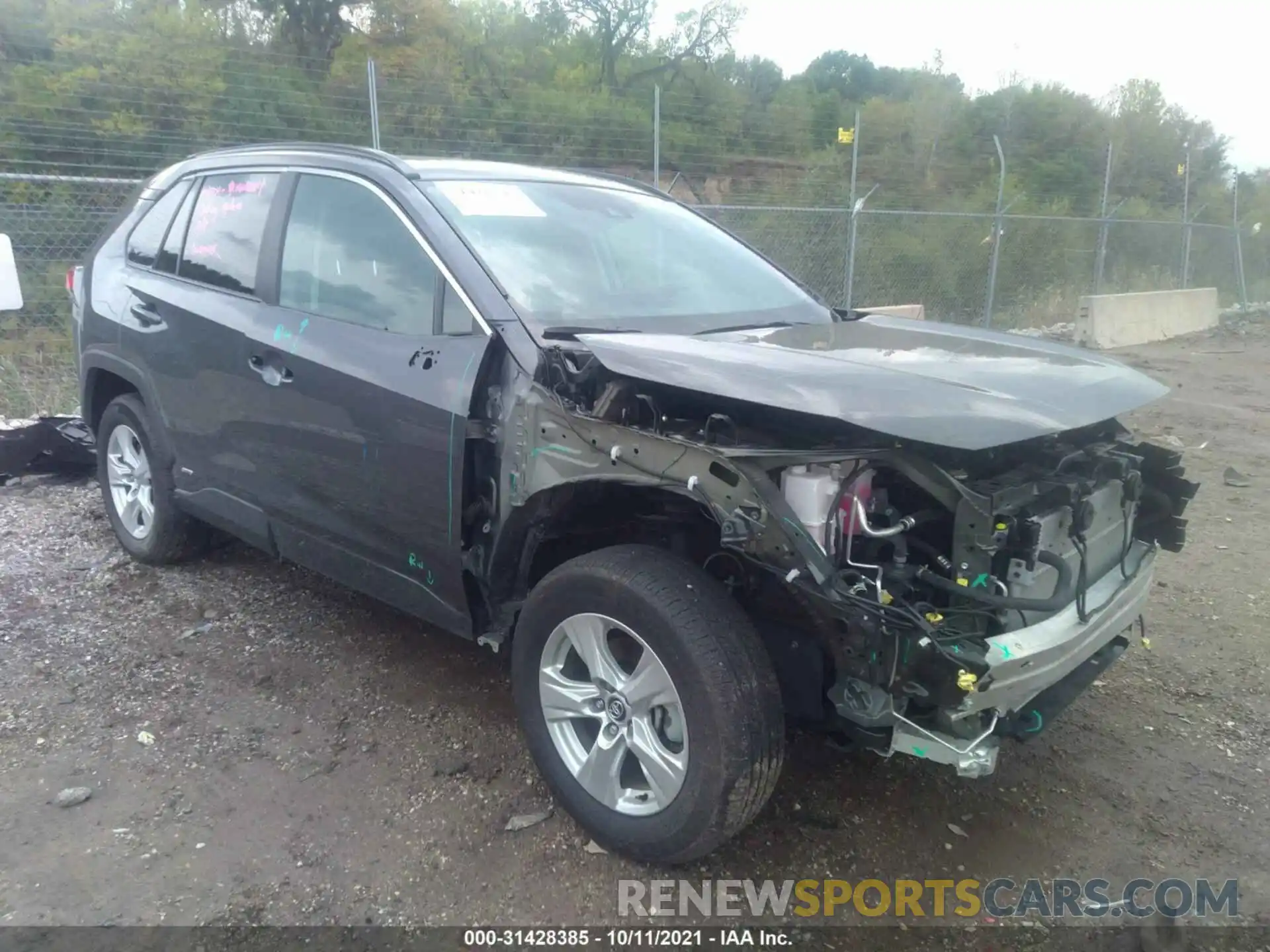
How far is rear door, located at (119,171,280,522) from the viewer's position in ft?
12.9

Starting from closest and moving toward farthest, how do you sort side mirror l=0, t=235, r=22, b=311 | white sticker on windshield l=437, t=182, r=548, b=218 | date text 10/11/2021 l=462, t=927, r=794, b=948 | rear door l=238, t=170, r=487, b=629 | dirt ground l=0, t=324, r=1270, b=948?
date text 10/11/2021 l=462, t=927, r=794, b=948 < dirt ground l=0, t=324, r=1270, b=948 < rear door l=238, t=170, r=487, b=629 < white sticker on windshield l=437, t=182, r=548, b=218 < side mirror l=0, t=235, r=22, b=311

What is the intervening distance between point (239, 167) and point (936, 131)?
64.1 feet

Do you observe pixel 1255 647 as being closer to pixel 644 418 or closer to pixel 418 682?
pixel 644 418

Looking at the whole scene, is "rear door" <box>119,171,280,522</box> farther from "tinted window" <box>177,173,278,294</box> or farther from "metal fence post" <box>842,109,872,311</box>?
"metal fence post" <box>842,109,872,311</box>

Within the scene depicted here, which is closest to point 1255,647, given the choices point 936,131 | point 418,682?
point 418,682

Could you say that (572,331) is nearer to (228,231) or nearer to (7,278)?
(228,231)

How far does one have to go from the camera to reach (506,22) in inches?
855

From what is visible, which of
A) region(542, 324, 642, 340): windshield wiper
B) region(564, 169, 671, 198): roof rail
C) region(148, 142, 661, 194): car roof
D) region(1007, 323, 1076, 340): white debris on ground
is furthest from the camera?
region(1007, 323, 1076, 340): white debris on ground

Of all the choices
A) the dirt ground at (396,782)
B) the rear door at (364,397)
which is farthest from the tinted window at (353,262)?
the dirt ground at (396,782)

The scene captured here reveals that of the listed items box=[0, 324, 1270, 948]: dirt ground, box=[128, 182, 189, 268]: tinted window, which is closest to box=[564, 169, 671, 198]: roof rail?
box=[128, 182, 189, 268]: tinted window

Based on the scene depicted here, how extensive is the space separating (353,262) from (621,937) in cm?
241

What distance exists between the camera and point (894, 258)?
13.8m

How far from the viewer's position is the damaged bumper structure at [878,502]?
2.41 metres

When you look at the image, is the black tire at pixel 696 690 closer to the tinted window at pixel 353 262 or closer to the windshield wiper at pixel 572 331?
the windshield wiper at pixel 572 331
